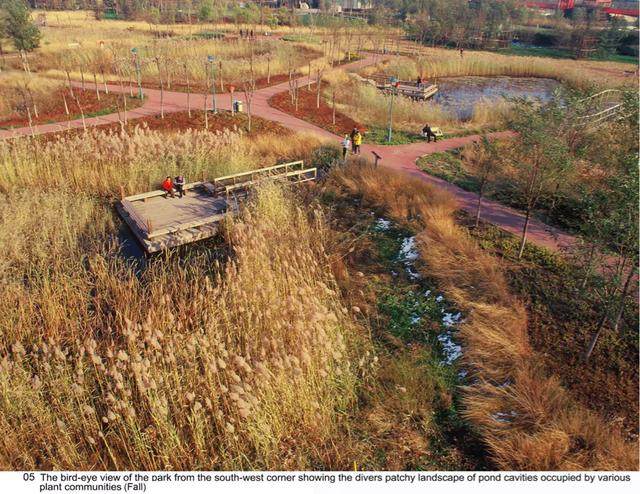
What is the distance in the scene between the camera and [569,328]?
7.68 meters

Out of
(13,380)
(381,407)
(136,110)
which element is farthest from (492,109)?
(13,380)

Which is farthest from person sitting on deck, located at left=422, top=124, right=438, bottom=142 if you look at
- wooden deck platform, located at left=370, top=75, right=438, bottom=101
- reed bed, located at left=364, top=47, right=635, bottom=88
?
reed bed, located at left=364, top=47, right=635, bottom=88

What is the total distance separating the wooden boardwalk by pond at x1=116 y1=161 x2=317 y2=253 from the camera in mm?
10797

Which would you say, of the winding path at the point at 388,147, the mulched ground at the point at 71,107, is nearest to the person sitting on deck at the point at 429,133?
the winding path at the point at 388,147

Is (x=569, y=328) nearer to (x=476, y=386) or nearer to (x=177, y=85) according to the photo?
(x=476, y=386)

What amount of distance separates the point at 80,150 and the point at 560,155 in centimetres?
1360

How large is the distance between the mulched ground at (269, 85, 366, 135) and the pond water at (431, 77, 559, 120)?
25.7 feet

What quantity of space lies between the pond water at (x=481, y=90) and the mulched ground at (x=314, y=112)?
783 centimetres

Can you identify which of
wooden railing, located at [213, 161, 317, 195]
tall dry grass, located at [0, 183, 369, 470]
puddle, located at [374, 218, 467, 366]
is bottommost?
puddle, located at [374, 218, 467, 366]

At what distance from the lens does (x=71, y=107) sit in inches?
859

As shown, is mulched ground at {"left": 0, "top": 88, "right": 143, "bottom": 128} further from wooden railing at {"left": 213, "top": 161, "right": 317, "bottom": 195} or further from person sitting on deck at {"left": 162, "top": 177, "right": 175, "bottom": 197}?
wooden railing at {"left": 213, "top": 161, "right": 317, "bottom": 195}

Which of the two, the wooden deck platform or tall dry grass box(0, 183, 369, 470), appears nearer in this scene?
tall dry grass box(0, 183, 369, 470)

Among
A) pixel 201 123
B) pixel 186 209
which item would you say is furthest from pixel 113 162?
pixel 201 123

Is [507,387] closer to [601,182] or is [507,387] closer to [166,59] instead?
[601,182]
